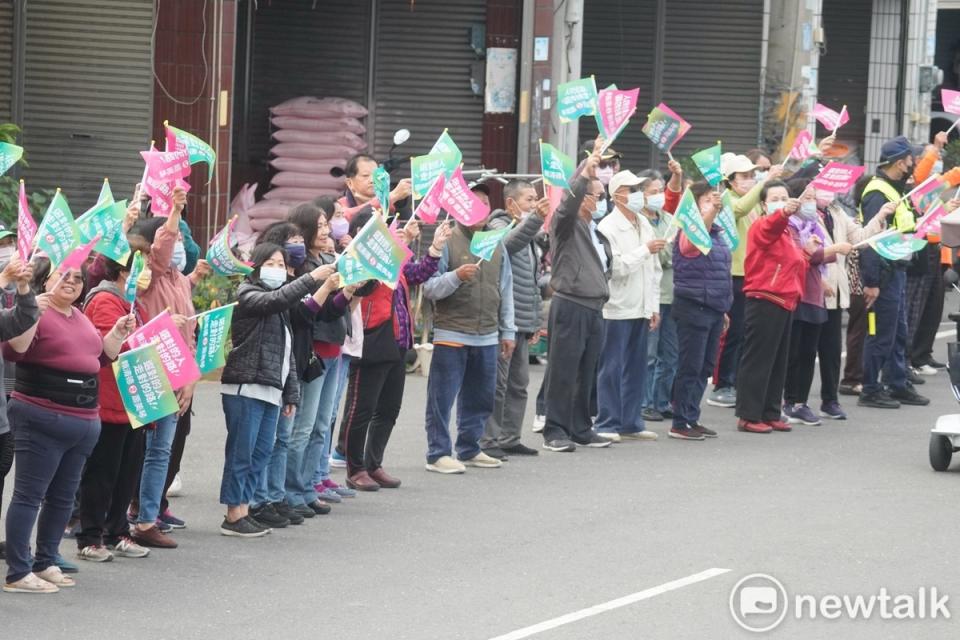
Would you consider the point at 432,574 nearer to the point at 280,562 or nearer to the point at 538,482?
the point at 280,562

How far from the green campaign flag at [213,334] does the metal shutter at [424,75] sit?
36.8 ft

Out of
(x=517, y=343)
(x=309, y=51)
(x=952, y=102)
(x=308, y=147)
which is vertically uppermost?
(x=309, y=51)

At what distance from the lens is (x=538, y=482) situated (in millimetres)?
11133

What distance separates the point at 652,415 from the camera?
13.9 meters

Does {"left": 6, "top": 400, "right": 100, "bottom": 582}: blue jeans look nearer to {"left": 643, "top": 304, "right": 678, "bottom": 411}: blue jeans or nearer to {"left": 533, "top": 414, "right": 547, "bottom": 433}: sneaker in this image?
{"left": 533, "top": 414, "right": 547, "bottom": 433}: sneaker

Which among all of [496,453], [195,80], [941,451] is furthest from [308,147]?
[941,451]

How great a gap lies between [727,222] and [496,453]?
259 cm

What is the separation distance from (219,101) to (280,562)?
9.58 m

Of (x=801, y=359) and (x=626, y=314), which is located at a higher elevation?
(x=626, y=314)

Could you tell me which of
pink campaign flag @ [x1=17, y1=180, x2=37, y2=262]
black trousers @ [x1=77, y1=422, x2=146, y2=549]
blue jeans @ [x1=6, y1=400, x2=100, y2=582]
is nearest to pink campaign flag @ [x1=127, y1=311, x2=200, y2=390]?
black trousers @ [x1=77, y1=422, x2=146, y2=549]

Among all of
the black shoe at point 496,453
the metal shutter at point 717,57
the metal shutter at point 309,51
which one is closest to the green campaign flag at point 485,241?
the black shoe at point 496,453

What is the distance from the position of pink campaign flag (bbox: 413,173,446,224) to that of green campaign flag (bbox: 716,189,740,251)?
3.10 meters

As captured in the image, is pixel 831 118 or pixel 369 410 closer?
pixel 369 410

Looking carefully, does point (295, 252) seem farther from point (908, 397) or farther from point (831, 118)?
point (908, 397)
